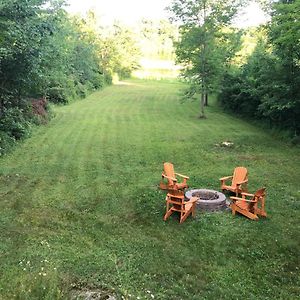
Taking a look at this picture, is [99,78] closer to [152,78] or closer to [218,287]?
[152,78]

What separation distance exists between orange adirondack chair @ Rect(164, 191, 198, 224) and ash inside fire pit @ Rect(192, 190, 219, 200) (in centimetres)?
107

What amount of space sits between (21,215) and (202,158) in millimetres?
7854

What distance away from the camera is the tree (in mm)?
24203

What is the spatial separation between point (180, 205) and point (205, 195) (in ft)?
4.59

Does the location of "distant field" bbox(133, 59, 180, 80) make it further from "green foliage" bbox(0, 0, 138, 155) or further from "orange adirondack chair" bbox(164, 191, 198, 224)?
"orange adirondack chair" bbox(164, 191, 198, 224)

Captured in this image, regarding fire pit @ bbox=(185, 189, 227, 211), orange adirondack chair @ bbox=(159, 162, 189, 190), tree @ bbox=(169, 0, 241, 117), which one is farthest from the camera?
tree @ bbox=(169, 0, 241, 117)

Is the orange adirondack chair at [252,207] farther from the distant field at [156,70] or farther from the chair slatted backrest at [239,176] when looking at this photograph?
the distant field at [156,70]

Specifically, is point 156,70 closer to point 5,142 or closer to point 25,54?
point 25,54

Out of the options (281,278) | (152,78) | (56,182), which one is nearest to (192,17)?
(56,182)

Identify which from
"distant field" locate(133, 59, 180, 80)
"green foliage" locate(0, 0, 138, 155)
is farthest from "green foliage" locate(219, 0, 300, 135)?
"distant field" locate(133, 59, 180, 80)

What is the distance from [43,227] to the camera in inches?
333

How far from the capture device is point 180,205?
9.02 m

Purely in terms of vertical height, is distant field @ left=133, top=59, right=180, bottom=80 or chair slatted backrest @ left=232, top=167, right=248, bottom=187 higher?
chair slatted backrest @ left=232, top=167, right=248, bottom=187

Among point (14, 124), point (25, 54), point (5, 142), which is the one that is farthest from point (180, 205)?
point (14, 124)
